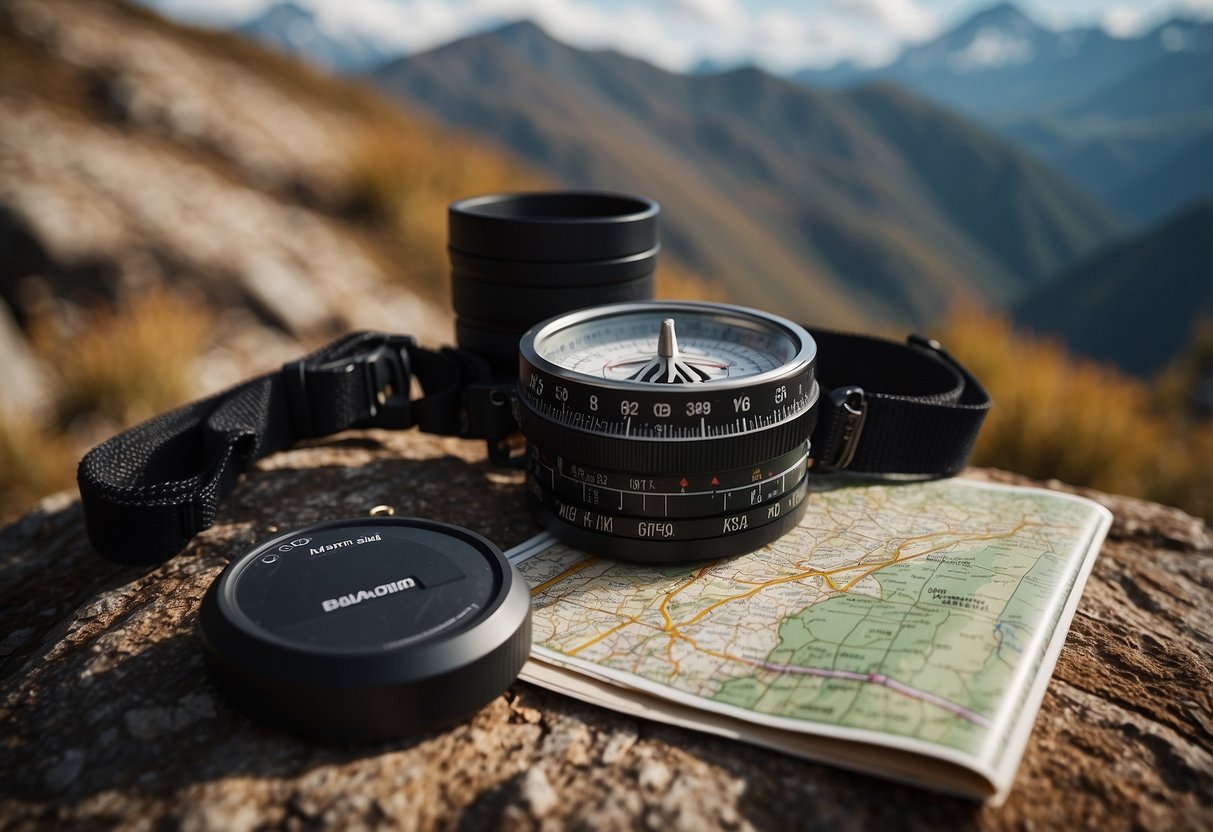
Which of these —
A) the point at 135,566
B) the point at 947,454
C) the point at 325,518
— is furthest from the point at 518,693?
the point at 947,454

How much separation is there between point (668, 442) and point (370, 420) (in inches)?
46.3

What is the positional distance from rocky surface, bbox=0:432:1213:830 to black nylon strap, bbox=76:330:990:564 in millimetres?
184

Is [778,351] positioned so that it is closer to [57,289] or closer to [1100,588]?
[1100,588]

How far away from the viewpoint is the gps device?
130 cm

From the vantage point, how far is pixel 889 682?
1.43 m

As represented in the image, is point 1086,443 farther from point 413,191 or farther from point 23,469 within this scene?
point 23,469

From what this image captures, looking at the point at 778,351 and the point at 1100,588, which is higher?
the point at 778,351

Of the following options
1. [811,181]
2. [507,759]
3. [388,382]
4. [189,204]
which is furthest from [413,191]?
[811,181]

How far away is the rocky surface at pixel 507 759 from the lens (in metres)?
1.25

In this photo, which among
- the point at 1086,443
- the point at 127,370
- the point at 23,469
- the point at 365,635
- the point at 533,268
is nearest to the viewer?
the point at 365,635

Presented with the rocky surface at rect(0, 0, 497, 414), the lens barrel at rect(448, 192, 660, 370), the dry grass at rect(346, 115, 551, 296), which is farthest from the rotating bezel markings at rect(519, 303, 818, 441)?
the dry grass at rect(346, 115, 551, 296)

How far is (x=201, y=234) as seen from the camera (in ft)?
23.0

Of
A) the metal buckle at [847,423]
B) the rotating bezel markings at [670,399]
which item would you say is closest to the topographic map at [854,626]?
the metal buckle at [847,423]

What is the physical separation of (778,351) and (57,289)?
6571mm
